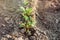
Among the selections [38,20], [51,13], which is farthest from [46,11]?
[38,20]

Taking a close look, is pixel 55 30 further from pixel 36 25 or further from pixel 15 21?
pixel 15 21

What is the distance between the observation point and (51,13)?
353 centimetres

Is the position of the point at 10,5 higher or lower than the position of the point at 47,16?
higher

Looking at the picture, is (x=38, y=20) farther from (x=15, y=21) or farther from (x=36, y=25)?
(x=15, y=21)

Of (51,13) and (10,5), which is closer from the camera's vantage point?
(10,5)

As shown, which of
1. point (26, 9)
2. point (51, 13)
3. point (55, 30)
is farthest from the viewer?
point (51, 13)

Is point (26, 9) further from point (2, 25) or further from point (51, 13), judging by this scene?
point (51, 13)

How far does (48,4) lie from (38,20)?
466 millimetres

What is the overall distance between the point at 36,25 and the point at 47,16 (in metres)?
0.35

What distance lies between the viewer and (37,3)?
3.57 metres

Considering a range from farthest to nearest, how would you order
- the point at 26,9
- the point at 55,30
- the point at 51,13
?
the point at 51,13 → the point at 55,30 → the point at 26,9

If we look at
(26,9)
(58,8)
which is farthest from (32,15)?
(58,8)

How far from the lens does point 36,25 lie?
3195 millimetres

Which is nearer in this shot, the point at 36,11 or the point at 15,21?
the point at 15,21
